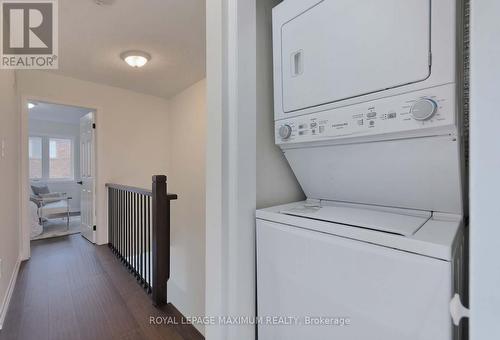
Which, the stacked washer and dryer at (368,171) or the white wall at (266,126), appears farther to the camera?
the white wall at (266,126)

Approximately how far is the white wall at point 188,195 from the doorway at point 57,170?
4.05 feet

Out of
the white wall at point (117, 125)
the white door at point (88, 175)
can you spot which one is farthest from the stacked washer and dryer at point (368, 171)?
the white door at point (88, 175)

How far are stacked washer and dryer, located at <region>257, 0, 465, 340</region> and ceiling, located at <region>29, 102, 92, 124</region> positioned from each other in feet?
17.8

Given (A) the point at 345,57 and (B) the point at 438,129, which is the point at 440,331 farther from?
(A) the point at 345,57

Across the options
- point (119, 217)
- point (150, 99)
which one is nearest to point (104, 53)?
point (150, 99)

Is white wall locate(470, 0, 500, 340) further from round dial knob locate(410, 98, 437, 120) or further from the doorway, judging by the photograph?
the doorway

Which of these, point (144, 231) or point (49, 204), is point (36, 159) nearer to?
point (49, 204)

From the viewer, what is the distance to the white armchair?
4.53 meters

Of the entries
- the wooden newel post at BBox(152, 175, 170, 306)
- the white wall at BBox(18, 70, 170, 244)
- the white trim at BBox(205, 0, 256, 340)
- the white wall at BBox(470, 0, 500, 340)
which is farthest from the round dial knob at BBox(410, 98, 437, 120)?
the white wall at BBox(18, 70, 170, 244)

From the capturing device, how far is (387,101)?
65cm

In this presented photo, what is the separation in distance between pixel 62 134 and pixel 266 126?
745 cm

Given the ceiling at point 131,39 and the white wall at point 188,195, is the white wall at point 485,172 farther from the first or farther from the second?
the white wall at point 188,195

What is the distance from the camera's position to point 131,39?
2.41 metres

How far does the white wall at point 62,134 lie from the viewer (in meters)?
6.05
